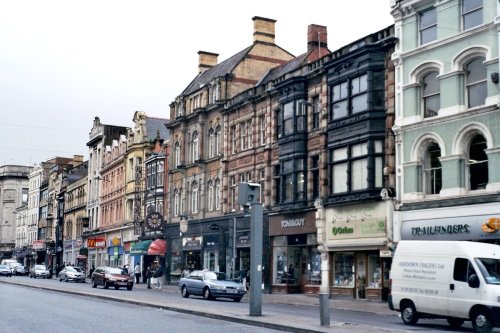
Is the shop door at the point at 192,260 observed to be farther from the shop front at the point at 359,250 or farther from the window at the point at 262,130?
the shop front at the point at 359,250

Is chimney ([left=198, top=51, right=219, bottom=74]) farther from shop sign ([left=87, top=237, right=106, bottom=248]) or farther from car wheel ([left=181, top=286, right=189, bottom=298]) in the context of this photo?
car wheel ([left=181, top=286, right=189, bottom=298])

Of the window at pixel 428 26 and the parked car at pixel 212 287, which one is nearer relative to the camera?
the window at pixel 428 26

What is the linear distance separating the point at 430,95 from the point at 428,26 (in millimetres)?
3168

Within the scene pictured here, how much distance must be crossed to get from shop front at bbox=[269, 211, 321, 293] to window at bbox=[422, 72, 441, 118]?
1004 cm

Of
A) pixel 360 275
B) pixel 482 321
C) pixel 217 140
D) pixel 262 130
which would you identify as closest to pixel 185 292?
pixel 360 275

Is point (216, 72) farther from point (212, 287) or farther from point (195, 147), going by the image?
point (212, 287)

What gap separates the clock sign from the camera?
5806cm

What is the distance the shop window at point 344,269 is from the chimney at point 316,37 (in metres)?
15.7

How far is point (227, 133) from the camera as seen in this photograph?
51344mm

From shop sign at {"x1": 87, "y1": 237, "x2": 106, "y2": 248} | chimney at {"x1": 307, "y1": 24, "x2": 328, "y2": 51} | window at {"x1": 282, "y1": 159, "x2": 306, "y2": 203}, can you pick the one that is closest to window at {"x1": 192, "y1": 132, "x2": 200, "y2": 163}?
chimney at {"x1": 307, "y1": 24, "x2": 328, "y2": 51}

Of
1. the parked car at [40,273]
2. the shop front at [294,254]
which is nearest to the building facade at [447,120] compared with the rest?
the shop front at [294,254]

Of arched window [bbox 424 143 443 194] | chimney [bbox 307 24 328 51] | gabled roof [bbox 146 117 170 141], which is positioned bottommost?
arched window [bbox 424 143 443 194]

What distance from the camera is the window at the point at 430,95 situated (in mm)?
32562

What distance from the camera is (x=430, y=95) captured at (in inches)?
1293
